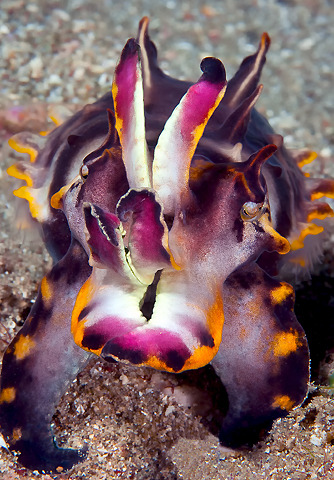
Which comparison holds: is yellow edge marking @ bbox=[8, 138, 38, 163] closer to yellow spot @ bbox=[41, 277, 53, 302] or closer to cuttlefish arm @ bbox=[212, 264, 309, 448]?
yellow spot @ bbox=[41, 277, 53, 302]

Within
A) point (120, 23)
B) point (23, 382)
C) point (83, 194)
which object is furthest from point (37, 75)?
point (23, 382)

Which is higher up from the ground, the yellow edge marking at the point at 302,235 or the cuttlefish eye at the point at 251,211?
the cuttlefish eye at the point at 251,211

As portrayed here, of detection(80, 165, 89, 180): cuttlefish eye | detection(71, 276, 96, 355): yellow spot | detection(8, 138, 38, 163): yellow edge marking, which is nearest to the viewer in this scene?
detection(71, 276, 96, 355): yellow spot

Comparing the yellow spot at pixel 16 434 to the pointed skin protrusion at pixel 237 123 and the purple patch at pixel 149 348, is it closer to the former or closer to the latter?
the purple patch at pixel 149 348

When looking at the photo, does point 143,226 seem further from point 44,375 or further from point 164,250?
point 44,375

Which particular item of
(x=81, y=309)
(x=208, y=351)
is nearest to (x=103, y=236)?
(x=81, y=309)

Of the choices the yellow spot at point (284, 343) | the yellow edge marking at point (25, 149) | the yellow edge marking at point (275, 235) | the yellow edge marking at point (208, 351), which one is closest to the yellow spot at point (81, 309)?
the yellow edge marking at point (208, 351)

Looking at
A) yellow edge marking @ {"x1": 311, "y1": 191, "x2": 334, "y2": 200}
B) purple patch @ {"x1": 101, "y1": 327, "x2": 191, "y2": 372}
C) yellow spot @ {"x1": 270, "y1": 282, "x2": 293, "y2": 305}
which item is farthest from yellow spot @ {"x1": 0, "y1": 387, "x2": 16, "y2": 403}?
yellow edge marking @ {"x1": 311, "y1": 191, "x2": 334, "y2": 200}
